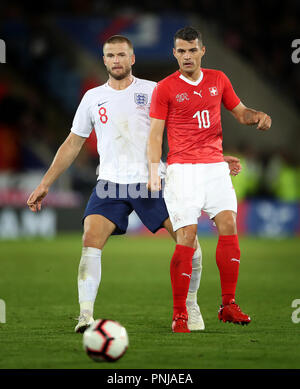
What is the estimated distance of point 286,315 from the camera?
7.77 metres

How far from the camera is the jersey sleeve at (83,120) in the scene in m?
7.09

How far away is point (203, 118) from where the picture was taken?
22.6ft

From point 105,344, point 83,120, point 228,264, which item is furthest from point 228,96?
point 105,344

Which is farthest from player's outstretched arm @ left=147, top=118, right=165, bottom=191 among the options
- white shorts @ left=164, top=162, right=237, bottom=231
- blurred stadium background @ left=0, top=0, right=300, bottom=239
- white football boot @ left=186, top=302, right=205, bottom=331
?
blurred stadium background @ left=0, top=0, right=300, bottom=239

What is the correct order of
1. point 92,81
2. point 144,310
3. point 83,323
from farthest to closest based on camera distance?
point 92,81
point 144,310
point 83,323

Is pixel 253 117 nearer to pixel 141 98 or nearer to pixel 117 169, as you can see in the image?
pixel 141 98

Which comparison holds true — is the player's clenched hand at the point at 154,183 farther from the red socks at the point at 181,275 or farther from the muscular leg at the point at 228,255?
the muscular leg at the point at 228,255

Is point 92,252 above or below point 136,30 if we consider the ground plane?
below

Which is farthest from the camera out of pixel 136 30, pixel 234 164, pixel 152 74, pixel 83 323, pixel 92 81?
pixel 152 74

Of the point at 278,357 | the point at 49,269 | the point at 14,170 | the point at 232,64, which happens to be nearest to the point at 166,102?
the point at 278,357

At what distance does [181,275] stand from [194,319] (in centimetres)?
42

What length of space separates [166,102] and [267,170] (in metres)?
14.8

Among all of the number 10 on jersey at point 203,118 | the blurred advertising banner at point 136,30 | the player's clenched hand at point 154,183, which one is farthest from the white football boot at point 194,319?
the blurred advertising banner at point 136,30
